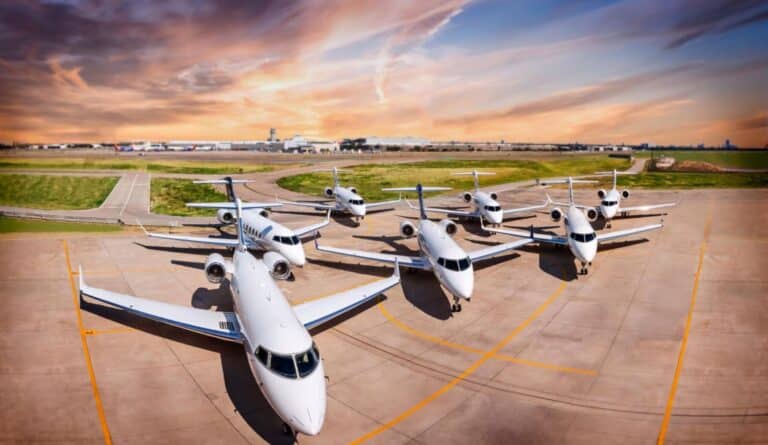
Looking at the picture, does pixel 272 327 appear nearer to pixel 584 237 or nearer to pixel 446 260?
pixel 446 260

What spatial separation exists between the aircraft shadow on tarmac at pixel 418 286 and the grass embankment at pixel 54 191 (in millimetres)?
37796

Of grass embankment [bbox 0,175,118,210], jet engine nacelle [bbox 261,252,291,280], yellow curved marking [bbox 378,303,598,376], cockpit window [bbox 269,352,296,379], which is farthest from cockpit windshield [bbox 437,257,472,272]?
grass embankment [bbox 0,175,118,210]

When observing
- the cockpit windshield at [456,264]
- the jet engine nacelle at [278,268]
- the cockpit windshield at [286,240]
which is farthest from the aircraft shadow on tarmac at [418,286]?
the jet engine nacelle at [278,268]

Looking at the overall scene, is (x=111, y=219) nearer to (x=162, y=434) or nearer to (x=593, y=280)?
(x=162, y=434)

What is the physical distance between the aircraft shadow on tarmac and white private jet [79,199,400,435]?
2295 millimetres

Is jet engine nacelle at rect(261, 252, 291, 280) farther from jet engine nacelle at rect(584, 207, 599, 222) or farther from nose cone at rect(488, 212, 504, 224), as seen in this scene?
jet engine nacelle at rect(584, 207, 599, 222)

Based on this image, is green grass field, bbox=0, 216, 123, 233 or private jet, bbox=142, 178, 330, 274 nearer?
private jet, bbox=142, 178, 330, 274

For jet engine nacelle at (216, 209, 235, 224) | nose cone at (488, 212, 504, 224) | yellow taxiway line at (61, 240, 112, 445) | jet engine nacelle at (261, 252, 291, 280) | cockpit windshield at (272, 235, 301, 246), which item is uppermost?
jet engine nacelle at (216, 209, 235, 224)

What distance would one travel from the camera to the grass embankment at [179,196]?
44406 mm

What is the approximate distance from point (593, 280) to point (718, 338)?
7.26 m

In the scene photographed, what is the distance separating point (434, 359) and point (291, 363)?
6.34 meters

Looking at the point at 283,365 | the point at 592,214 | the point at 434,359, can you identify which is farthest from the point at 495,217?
the point at 283,365

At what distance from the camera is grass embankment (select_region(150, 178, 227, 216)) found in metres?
44.4

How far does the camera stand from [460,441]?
10.9 meters
